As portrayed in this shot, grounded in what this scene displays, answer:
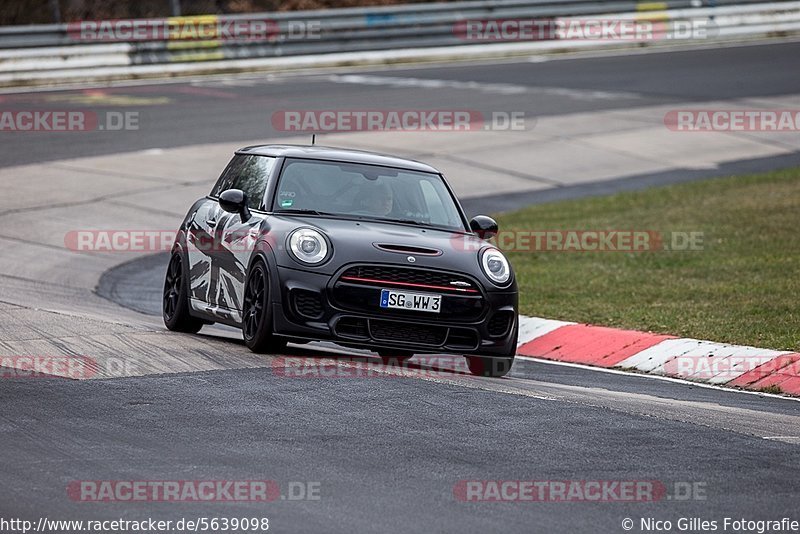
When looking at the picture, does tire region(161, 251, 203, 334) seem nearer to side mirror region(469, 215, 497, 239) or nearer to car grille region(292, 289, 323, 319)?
car grille region(292, 289, 323, 319)

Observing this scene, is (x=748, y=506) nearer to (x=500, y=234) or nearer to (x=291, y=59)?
(x=500, y=234)

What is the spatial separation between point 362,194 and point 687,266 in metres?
5.94

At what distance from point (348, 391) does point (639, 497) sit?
2592 mm

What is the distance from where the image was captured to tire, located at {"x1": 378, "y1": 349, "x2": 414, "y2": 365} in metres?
10.4

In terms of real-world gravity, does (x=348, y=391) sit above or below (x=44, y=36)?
below

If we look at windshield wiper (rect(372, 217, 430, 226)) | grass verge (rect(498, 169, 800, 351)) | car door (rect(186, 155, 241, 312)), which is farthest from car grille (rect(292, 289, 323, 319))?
grass verge (rect(498, 169, 800, 351))

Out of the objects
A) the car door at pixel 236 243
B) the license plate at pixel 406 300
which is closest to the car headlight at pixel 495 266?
the license plate at pixel 406 300

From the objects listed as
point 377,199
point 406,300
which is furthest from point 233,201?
point 406,300

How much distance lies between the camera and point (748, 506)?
6.12m

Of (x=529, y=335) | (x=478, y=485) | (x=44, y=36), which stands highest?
(x=44, y=36)

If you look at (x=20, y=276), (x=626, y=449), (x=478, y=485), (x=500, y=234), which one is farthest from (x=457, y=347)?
(x=500, y=234)

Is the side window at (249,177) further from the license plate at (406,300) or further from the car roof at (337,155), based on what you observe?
the license plate at (406,300)

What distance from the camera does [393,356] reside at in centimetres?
1124

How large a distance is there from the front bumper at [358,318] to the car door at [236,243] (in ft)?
2.53
